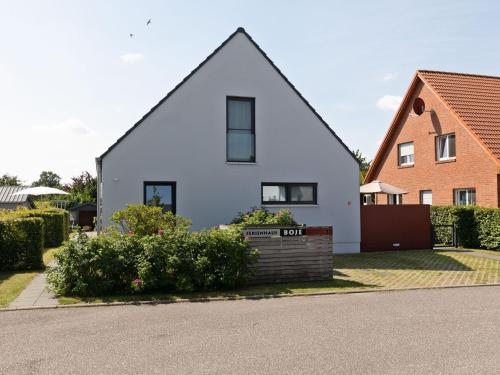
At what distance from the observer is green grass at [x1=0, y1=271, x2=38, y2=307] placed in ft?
29.4

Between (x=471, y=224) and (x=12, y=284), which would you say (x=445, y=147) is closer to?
(x=471, y=224)

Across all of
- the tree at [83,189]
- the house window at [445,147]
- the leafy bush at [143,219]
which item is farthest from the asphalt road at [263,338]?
the tree at [83,189]

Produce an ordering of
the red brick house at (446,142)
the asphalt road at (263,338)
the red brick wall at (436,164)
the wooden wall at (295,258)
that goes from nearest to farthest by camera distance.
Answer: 1. the asphalt road at (263,338)
2. the wooden wall at (295,258)
3. the red brick wall at (436,164)
4. the red brick house at (446,142)

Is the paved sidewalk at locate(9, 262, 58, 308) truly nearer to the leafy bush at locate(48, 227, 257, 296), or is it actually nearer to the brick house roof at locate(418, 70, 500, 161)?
the leafy bush at locate(48, 227, 257, 296)

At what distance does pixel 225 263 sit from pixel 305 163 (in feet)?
24.2

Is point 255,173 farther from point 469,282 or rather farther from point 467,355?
point 467,355

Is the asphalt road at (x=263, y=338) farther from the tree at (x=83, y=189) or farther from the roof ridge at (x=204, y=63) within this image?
the tree at (x=83, y=189)

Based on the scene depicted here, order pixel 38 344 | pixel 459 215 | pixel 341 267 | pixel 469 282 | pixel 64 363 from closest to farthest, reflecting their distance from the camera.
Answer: pixel 64 363 < pixel 38 344 < pixel 469 282 < pixel 341 267 < pixel 459 215

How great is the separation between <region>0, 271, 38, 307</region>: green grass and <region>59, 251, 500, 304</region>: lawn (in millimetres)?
1086

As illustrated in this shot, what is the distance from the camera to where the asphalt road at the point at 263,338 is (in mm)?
5316

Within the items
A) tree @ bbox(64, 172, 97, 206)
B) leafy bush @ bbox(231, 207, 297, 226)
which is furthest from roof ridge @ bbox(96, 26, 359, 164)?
tree @ bbox(64, 172, 97, 206)

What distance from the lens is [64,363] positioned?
5.43 metres

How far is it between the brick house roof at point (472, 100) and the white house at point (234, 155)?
798 cm

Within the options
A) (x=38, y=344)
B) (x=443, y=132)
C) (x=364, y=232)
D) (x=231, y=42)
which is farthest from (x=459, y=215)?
(x=38, y=344)
